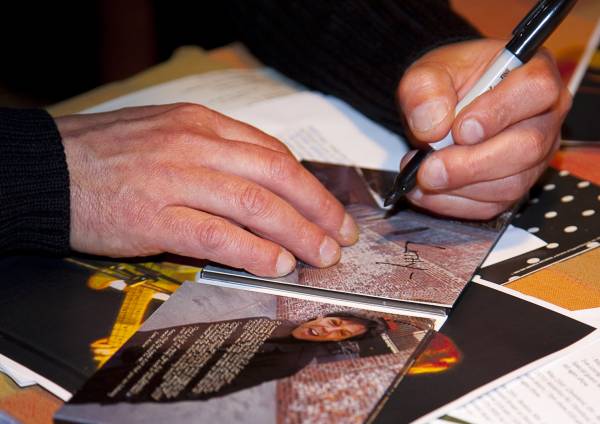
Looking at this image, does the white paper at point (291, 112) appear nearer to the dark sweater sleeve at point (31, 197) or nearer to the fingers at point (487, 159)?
the fingers at point (487, 159)

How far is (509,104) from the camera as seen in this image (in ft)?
2.14

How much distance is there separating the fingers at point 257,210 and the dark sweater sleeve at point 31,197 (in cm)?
10

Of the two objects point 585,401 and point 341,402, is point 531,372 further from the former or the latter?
point 341,402

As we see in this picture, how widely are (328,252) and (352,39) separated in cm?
44

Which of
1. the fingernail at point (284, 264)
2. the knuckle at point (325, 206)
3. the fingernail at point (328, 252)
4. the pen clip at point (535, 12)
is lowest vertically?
the fingernail at point (284, 264)

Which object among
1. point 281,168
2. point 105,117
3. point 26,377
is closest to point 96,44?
point 105,117

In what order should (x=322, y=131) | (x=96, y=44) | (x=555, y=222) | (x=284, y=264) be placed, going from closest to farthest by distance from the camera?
1. (x=284, y=264)
2. (x=555, y=222)
3. (x=322, y=131)
4. (x=96, y=44)

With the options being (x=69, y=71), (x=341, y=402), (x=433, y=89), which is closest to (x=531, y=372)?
(x=341, y=402)

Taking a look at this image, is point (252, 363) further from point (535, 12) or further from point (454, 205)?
point (535, 12)

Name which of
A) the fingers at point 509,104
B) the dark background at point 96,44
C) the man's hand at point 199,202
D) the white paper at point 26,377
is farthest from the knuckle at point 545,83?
the dark background at point 96,44

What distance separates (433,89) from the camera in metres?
0.68

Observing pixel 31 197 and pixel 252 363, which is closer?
pixel 252 363

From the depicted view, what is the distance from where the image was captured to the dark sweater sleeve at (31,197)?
63cm

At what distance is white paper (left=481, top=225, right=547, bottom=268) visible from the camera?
636mm
